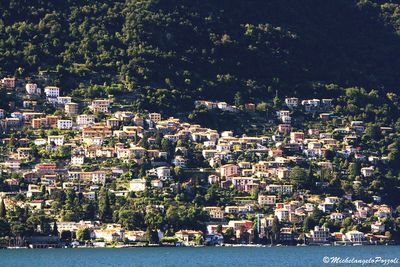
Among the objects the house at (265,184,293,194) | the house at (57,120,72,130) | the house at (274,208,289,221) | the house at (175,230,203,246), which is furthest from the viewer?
the house at (57,120,72,130)

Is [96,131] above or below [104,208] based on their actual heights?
above

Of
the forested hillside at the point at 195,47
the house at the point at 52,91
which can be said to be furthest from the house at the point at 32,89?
the forested hillside at the point at 195,47

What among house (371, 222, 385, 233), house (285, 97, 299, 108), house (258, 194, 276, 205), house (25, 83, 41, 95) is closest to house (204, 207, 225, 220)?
house (258, 194, 276, 205)

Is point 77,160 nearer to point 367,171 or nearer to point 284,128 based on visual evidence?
point 284,128

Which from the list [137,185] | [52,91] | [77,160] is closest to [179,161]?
[137,185]

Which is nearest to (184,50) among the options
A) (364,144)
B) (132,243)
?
(364,144)

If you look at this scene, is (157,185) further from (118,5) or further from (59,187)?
(118,5)

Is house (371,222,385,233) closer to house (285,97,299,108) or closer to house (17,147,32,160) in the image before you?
house (285,97,299,108)
